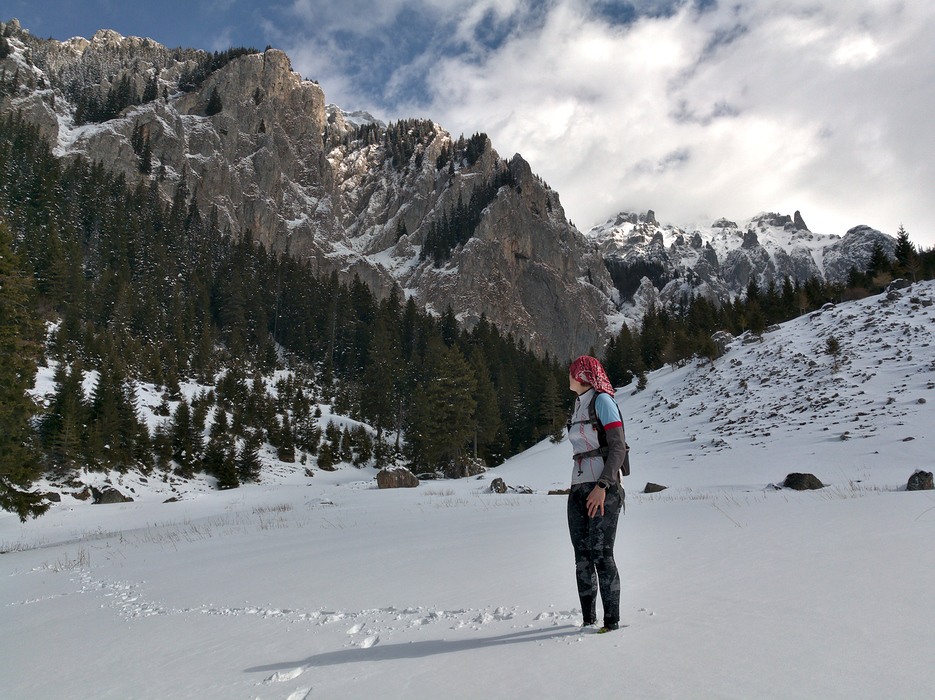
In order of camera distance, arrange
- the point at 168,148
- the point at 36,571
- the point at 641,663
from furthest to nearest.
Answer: the point at 168,148 < the point at 36,571 < the point at 641,663

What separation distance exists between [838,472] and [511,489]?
12507mm

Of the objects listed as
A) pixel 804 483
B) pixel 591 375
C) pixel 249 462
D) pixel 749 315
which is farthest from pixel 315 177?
pixel 591 375

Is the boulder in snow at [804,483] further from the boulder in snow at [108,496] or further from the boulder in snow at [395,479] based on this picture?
the boulder in snow at [108,496]

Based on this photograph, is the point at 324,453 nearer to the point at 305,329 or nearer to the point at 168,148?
the point at 305,329

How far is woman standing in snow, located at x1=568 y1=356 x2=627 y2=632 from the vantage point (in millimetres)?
3543

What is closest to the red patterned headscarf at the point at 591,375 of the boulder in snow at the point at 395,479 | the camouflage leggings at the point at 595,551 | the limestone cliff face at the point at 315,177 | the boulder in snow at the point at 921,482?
the camouflage leggings at the point at 595,551

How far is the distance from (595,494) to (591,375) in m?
1.00

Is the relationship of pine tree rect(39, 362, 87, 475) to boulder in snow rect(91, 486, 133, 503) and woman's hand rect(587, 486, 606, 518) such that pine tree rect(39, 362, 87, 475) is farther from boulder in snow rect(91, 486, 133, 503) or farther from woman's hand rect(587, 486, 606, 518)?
woman's hand rect(587, 486, 606, 518)

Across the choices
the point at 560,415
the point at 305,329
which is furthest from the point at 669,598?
the point at 305,329

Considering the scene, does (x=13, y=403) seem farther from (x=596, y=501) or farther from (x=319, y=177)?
(x=319, y=177)

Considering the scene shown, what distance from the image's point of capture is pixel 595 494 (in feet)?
12.0

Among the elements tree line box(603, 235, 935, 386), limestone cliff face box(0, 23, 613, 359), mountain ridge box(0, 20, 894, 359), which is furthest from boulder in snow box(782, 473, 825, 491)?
limestone cliff face box(0, 23, 613, 359)

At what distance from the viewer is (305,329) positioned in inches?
3002

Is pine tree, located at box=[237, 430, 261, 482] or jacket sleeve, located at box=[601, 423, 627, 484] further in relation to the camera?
pine tree, located at box=[237, 430, 261, 482]
